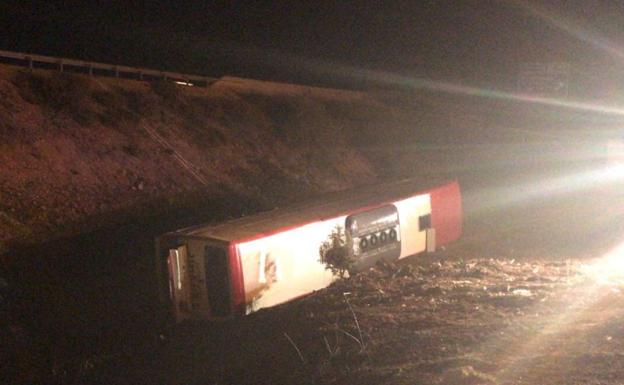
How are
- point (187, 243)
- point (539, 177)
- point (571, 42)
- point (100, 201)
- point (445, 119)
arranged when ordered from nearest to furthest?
point (187, 243)
point (100, 201)
point (539, 177)
point (445, 119)
point (571, 42)

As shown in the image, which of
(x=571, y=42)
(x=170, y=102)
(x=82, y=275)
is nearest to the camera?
(x=82, y=275)

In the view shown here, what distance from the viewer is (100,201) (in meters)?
16.7

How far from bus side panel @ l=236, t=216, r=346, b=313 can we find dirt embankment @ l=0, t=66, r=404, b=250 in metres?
5.34

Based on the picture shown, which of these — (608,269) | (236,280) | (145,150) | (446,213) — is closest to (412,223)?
(446,213)

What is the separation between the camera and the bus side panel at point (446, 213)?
58.4 ft

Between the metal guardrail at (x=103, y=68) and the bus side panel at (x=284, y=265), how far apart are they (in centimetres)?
1161

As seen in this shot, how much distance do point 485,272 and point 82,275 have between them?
26.5ft

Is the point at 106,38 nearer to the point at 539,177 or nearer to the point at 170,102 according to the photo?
the point at 170,102

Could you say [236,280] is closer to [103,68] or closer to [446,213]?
[446,213]

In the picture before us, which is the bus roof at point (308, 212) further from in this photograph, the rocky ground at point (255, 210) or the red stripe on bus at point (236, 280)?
the rocky ground at point (255, 210)

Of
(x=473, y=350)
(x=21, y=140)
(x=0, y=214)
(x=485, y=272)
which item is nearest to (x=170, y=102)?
(x=21, y=140)

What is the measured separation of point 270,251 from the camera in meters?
12.5

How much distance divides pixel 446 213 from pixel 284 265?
23.4ft

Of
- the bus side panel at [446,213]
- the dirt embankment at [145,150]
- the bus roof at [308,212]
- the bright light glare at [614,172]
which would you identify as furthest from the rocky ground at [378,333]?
the bright light glare at [614,172]
